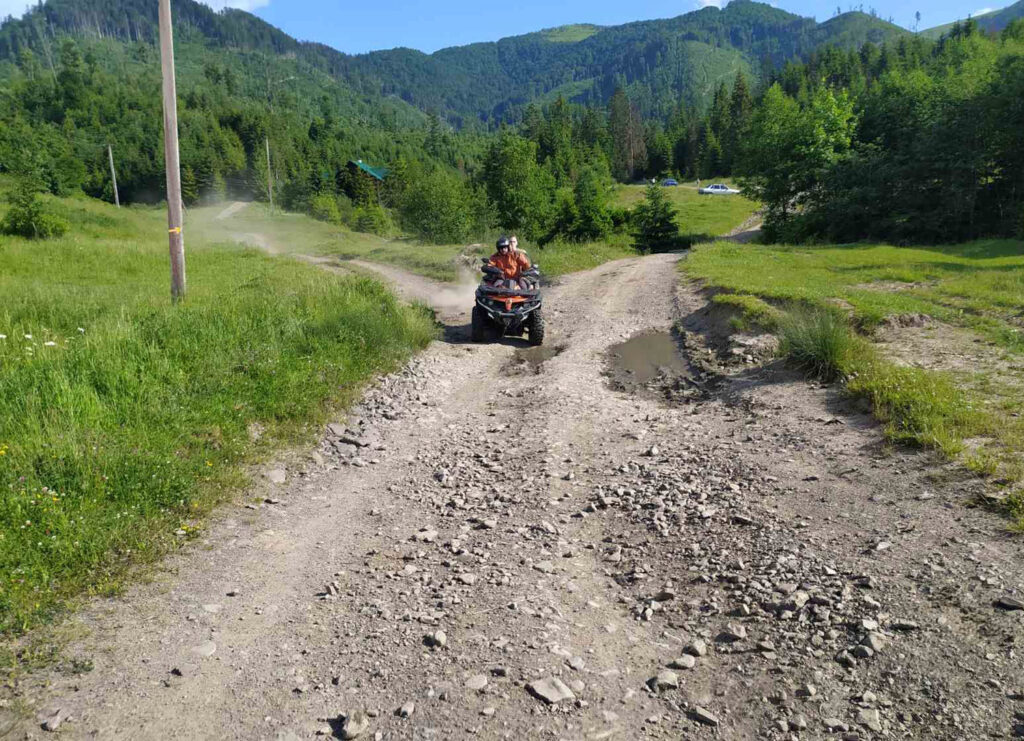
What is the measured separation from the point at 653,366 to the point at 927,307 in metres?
5.94

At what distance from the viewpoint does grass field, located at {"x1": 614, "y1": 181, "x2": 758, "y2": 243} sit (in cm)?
6005

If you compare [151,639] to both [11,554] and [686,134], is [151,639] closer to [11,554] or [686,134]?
[11,554]

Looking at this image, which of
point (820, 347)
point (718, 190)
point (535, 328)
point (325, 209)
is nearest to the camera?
point (820, 347)

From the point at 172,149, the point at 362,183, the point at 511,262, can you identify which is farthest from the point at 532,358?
the point at 362,183

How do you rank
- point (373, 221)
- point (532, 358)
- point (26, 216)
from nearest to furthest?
1. point (532, 358)
2. point (26, 216)
3. point (373, 221)

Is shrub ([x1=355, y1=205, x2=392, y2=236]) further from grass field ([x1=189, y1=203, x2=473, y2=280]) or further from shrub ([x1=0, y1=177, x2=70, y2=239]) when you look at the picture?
shrub ([x1=0, y1=177, x2=70, y2=239])

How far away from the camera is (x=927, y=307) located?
13.3 m

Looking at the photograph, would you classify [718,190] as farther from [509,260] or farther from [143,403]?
[143,403]

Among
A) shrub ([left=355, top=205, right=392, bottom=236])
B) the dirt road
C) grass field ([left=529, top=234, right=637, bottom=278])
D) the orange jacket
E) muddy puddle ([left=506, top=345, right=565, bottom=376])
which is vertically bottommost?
the dirt road

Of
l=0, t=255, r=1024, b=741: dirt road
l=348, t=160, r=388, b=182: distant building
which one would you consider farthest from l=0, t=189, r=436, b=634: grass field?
l=348, t=160, r=388, b=182: distant building

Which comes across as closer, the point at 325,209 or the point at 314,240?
the point at 314,240

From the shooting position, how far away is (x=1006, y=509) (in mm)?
5070

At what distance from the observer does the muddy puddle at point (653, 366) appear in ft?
33.9

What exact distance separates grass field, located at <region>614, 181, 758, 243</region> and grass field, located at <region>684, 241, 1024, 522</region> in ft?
80.3
